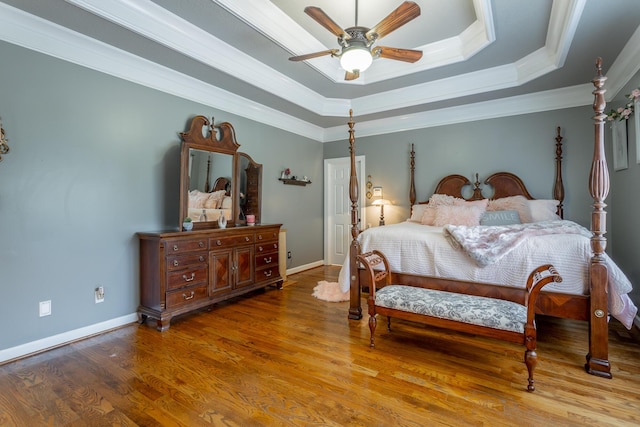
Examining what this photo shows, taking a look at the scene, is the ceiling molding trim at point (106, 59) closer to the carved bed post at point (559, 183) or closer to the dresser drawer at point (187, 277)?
the dresser drawer at point (187, 277)

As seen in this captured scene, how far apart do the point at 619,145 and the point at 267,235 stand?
4.22 meters

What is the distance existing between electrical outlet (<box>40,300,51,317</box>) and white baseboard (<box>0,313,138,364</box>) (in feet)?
0.66

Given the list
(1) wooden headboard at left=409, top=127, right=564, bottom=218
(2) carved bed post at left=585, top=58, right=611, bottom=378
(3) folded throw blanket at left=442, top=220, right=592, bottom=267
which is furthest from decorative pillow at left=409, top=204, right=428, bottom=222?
(2) carved bed post at left=585, top=58, right=611, bottom=378

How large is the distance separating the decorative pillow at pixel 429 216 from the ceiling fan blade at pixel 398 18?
8.59ft

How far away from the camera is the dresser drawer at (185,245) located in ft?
9.69

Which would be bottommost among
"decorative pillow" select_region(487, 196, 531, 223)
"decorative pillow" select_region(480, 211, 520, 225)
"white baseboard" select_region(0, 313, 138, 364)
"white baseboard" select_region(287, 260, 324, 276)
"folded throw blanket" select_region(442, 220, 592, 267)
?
"white baseboard" select_region(0, 313, 138, 364)

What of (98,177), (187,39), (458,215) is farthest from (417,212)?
(98,177)

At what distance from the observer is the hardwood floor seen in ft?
5.54

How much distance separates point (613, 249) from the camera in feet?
12.2

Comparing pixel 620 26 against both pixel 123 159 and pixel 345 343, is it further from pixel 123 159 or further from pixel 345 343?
pixel 123 159

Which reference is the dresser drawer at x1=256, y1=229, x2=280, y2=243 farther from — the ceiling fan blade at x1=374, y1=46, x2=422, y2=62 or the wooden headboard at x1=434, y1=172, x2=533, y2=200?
the wooden headboard at x1=434, y1=172, x2=533, y2=200

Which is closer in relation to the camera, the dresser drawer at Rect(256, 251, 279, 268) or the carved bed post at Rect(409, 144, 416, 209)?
the dresser drawer at Rect(256, 251, 279, 268)

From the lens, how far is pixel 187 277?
312 centimetres

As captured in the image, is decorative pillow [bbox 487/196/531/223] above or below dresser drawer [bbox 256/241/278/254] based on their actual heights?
above
